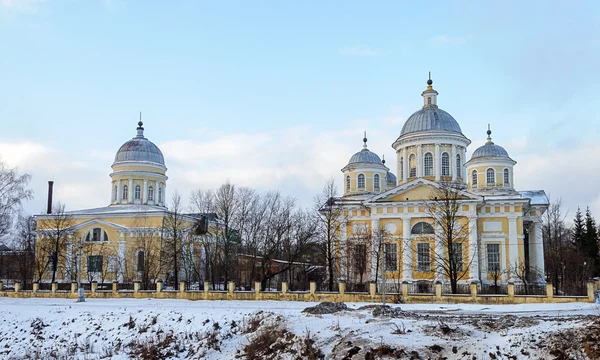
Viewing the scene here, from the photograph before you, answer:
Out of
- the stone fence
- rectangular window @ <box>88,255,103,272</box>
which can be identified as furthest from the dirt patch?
rectangular window @ <box>88,255,103,272</box>

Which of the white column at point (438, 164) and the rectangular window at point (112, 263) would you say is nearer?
the white column at point (438, 164)

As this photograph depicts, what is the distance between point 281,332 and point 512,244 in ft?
92.0

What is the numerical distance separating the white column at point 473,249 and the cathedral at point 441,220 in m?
0.07

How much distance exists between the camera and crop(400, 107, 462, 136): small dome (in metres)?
46.7

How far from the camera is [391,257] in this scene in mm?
43094

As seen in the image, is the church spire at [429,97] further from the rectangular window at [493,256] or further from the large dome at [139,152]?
the large dome at [139,152]

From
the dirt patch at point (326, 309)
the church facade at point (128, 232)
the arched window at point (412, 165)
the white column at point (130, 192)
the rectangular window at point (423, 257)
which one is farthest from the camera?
the white column at point (130, 192)

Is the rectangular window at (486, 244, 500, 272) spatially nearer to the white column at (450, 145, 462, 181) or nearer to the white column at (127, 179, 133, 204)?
the white column at (450, 145, 462, 181)

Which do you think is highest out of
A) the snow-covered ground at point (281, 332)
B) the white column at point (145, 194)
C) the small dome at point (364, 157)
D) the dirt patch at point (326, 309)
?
the small dome at point (364, 157)

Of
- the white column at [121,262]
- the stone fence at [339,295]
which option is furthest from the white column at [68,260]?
the stone fence at [339,295]

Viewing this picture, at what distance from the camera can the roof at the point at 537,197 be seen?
47.1 metres

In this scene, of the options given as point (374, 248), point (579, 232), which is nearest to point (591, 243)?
point (579, 232)

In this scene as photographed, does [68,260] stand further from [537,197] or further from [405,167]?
[537,197]

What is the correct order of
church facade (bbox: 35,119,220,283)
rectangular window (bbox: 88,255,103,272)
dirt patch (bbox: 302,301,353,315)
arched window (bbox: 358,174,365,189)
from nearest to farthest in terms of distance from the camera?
dirt patch (bbox: 302,301,353,315) < church facade (bbox: 35,119,220,283) < arched window (bbox: 358,174,365,189) < rectangular window (bbox: 88,255,103,272)
